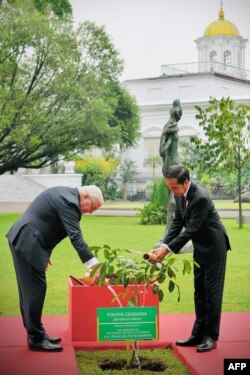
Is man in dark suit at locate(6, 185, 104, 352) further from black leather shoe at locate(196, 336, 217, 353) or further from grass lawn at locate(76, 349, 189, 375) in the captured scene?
black leather shoe at locate(196, 336, 217, 353)

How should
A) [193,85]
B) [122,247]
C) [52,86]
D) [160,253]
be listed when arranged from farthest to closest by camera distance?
[52,86] < [193,85] < [122,247] < [160,253]

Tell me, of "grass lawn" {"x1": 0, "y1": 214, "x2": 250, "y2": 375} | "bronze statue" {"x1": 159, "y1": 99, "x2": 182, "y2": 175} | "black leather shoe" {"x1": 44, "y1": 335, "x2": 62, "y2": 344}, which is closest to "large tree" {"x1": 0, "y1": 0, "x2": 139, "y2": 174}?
"grass lawn" {"x1": 0, "y1": 214, "x2": 250, "y2": 375}

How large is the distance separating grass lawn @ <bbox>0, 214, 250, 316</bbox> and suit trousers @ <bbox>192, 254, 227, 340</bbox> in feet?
4.41

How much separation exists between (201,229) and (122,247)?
5069 mm

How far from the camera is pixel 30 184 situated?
55.9ft

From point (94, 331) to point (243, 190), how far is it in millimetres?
14088

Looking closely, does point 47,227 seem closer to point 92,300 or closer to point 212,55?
point 92,300

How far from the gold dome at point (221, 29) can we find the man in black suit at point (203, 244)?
4.95m

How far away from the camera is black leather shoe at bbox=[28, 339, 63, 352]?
3435 millimetres

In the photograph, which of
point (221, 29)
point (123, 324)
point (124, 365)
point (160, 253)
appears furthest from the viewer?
point (221, 29)

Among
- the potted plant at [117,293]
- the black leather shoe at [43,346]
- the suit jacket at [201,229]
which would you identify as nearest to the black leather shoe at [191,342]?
the potted plant at [117,293]

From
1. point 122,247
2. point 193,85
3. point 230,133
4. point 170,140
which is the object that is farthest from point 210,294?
point 193,85

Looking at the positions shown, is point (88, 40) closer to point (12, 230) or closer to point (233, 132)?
point (233, 132)

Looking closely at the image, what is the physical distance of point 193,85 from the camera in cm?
1412
